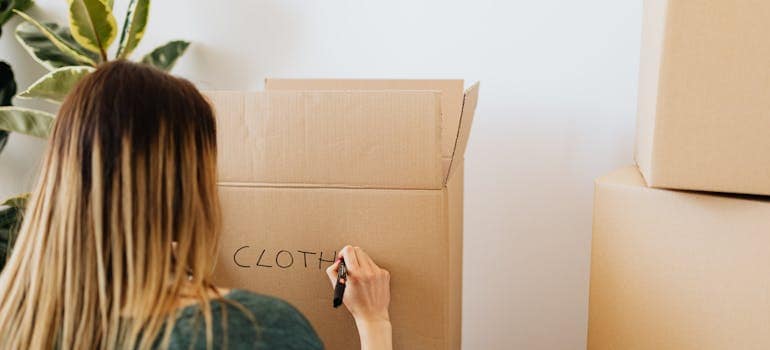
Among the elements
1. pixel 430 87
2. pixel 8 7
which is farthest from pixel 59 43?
pixel 430 87

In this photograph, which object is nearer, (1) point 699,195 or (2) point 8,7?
(1) point 699,195

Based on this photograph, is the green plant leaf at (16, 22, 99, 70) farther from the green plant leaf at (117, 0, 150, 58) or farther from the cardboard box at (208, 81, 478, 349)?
the cardboard box at (208, 81, 478, 349)

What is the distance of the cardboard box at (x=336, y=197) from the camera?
806 millimetres

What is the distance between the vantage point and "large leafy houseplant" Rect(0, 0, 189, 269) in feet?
4.15

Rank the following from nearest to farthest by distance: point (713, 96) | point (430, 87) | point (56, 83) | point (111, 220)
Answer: point (111, 220) < point (713, 96) < point (430, 87) < point (56, 83)

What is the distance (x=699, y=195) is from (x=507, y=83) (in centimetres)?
59

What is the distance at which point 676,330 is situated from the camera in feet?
2.67

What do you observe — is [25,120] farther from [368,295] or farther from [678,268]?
[678,268]

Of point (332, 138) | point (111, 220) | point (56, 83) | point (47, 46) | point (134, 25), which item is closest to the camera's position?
point (111, 220)

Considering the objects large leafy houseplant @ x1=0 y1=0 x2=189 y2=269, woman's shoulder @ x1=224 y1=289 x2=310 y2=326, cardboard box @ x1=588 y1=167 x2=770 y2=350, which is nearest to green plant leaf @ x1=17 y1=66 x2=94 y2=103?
large leafy houseplant @ x1=0 y1=0 x2=189 y2=269

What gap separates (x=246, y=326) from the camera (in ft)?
1.98

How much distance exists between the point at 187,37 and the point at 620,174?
979mm

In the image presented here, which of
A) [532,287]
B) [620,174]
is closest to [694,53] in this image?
[620,174]

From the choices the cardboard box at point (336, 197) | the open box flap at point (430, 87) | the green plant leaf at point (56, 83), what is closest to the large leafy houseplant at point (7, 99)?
the green plant leaf at point (56, 83)
